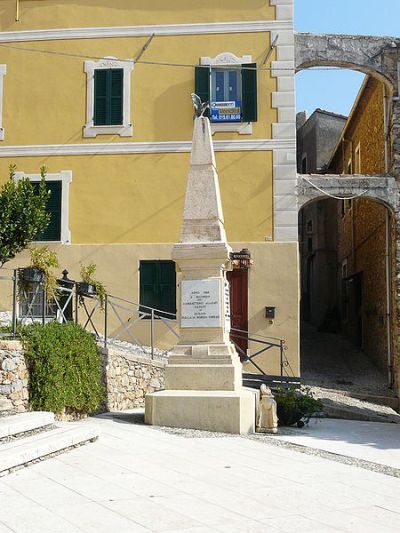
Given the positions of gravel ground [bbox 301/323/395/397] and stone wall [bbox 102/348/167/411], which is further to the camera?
gravel ground [bbox 301/323/395/397]

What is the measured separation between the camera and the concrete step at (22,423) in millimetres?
6713

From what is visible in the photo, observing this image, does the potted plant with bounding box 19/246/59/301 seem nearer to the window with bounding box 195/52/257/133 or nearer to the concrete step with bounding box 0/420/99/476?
the concrete step with bounding box 0/420/99/476

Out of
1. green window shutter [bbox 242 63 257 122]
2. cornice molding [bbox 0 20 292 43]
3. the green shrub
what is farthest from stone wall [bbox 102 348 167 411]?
cornice molding [bbox 0 20 292 43]

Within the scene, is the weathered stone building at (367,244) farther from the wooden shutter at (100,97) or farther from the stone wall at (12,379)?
the stone wall at (12,379)

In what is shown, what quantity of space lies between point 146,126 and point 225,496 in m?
11.8

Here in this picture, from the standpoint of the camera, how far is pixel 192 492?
561 cm

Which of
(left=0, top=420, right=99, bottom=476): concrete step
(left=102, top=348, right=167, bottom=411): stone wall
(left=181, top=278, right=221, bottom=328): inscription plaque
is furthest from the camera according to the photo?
(left=102, top=348, right=167, bottom=411): stone wall

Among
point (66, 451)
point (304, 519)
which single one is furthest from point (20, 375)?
point (304, 519)

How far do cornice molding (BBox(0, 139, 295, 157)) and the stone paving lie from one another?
9201 mm

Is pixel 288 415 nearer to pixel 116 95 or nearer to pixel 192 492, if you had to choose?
pixel 192 492

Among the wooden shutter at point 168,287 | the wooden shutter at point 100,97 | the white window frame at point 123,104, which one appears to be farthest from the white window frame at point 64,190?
the wooden shutter at point 168,287

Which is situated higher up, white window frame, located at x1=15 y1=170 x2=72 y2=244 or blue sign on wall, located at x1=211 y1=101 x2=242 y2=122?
blue sign on wall, located at x1=211 y1=101 x2=242 y2=122

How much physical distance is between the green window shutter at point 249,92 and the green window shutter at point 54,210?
4.70 meters

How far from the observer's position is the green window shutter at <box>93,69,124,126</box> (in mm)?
16031
